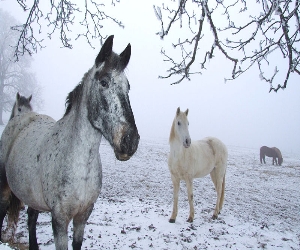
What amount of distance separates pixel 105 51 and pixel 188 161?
405 cm

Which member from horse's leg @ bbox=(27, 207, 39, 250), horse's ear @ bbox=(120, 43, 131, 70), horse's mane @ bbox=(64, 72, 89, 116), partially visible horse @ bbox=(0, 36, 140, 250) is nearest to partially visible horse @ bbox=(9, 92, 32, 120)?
horse's leg @ bbox=(27, 207, 39, 250)

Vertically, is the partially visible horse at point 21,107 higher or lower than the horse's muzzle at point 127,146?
higher

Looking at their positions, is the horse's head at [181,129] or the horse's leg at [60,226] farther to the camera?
the horse's head at [181,129]

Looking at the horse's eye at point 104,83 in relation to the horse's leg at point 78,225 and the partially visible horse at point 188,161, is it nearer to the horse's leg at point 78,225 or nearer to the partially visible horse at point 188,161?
the horse's leg at point 78,225

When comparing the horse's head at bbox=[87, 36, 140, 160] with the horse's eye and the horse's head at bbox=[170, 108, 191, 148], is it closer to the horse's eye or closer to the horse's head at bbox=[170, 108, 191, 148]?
the horse's eye

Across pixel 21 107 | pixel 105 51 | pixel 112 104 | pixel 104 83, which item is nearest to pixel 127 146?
pixel 112 104

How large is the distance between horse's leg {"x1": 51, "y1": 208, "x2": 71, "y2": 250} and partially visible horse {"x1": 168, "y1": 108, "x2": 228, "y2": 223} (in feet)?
11.3

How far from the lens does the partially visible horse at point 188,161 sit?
5.41 meters

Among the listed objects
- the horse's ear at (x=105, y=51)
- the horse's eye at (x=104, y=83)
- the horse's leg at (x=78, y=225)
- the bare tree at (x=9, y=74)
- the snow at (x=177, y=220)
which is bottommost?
the snow at (x=177, y=220)

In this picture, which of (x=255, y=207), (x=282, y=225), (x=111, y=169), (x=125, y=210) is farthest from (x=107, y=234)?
(x=111, y=169)

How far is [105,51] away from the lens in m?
1.96

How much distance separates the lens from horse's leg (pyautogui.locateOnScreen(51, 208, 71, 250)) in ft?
6.55

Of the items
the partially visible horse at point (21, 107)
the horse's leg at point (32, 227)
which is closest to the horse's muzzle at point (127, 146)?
the horse's leg at point (32, 227)

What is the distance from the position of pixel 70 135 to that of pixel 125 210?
374cm
